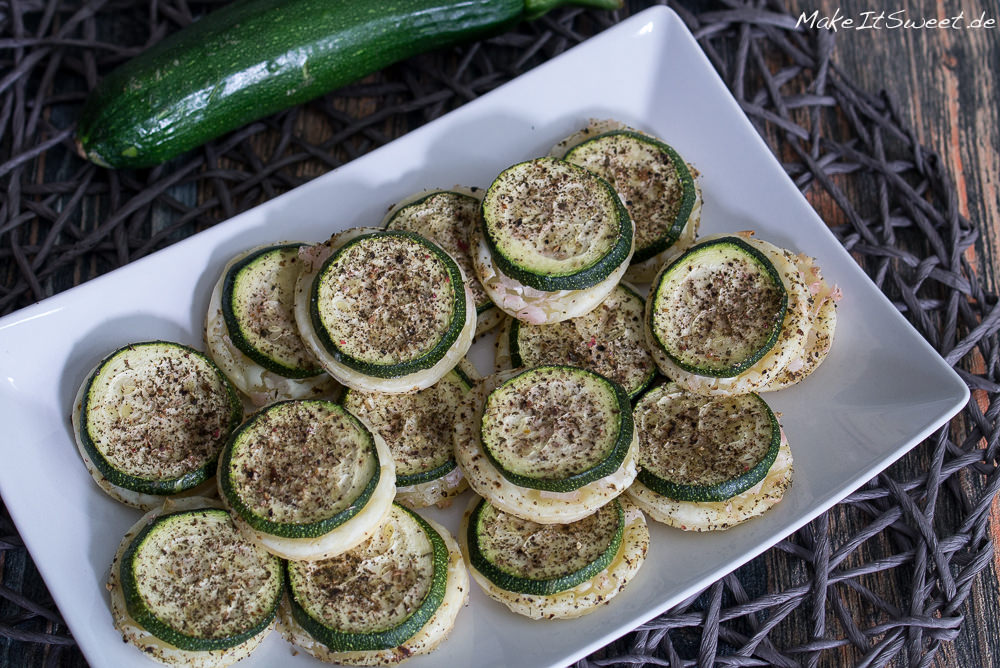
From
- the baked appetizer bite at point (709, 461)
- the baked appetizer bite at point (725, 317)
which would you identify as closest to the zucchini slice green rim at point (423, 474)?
the baked appetizer bite at point (709, 461)

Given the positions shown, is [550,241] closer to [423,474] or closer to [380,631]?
[423,474]

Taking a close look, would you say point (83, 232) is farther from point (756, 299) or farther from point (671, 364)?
point (756, 299)

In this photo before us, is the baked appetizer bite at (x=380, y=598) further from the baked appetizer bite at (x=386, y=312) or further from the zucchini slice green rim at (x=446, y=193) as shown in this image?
the zucchini slice green rim at (x=446, y=193)

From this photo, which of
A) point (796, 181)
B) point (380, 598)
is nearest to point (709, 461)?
point (380, 598)

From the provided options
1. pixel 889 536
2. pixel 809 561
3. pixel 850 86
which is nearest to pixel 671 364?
pixel 809 561

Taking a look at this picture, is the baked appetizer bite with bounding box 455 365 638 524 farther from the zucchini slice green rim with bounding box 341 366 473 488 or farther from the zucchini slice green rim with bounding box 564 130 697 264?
the zucchini slice green rim with bounding box 564 130 697 264

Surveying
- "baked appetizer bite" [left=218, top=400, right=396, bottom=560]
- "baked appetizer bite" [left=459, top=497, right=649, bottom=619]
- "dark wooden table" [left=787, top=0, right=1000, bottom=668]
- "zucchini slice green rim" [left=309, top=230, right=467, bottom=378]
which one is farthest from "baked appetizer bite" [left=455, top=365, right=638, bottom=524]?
"dark wooden table" [left=787, top=0, right=1000, bottom=668]
